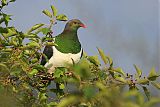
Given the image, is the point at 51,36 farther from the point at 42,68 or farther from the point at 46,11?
the point at 42,68

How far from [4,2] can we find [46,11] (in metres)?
0.76

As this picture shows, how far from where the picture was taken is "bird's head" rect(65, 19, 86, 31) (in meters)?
6.44

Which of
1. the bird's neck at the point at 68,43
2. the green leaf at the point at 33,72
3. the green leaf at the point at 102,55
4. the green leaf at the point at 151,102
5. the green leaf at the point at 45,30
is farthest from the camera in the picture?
the bird's neck at the point at 68,43

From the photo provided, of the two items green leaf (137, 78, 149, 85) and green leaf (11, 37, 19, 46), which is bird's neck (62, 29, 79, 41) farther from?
→ green leaf (137, 78, 149, 85)

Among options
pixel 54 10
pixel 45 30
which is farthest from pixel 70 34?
pixel 45 30

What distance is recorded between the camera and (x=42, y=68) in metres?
3.73

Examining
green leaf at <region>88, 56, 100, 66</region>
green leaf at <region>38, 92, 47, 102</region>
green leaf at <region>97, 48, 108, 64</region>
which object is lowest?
green leaf at <region>38, 92, 47, 102</region>

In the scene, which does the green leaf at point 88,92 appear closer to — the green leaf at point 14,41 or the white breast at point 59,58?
the green leaf at point 14,41

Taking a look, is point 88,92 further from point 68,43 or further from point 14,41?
point 68,43

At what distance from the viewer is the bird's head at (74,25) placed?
6.44 m

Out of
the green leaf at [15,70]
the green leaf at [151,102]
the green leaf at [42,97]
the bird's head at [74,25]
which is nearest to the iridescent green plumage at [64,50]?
the bird's head at [74,25]

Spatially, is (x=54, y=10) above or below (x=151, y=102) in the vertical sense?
above

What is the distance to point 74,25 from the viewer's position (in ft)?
21.7

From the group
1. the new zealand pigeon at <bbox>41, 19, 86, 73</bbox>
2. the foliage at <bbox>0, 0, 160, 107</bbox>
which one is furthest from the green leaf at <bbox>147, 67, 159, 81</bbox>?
the new zealand pigeon at <bbox>41, 19, 86, 73</bbox>
